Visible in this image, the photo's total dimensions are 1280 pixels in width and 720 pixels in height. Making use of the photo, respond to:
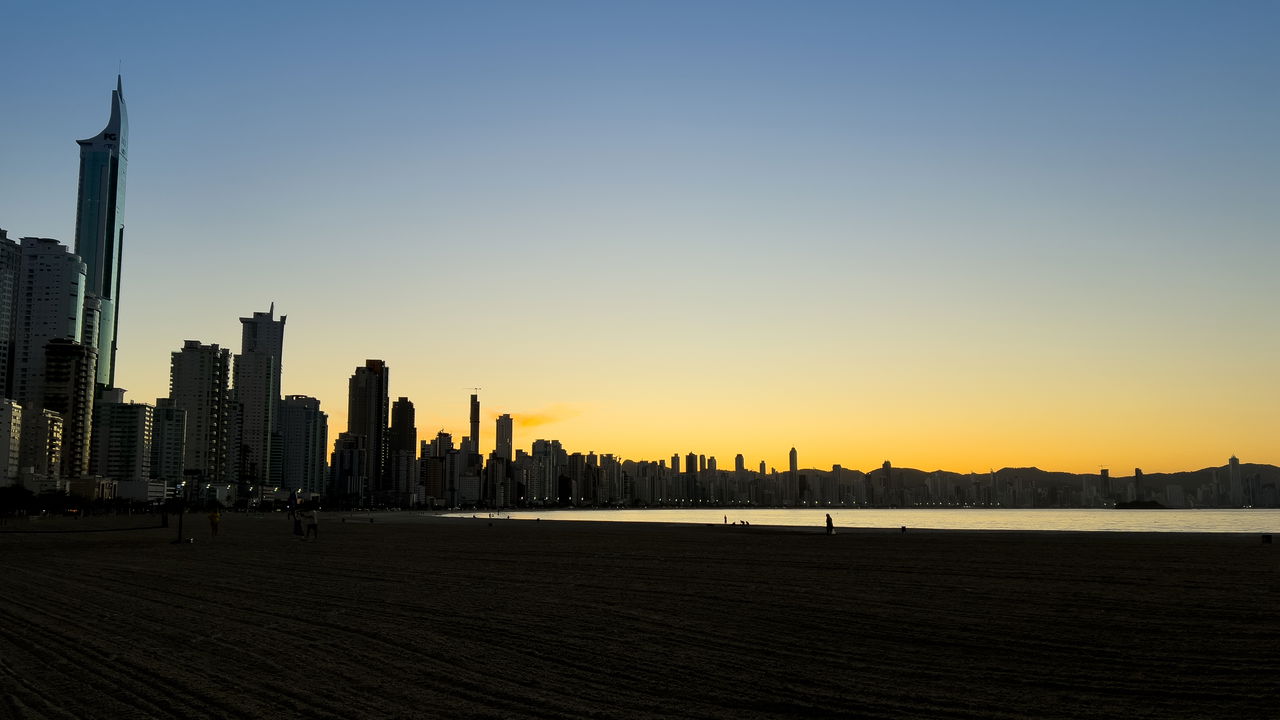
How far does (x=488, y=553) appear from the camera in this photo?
137ft

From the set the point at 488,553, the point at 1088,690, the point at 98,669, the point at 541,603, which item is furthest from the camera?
the point at 488,553

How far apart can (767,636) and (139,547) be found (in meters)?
39.7

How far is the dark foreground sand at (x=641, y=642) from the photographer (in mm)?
11797

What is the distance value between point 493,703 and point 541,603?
1020 cm

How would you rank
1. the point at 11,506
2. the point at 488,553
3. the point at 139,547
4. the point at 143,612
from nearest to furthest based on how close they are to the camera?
the point at 143,612 → the point at 488,553 → the point at 139,547 → the point at 11,506

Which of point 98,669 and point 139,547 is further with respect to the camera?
point 139,547

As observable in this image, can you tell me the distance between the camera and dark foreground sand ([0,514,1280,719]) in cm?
1180

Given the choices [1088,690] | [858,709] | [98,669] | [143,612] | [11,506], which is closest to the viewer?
[858,709]

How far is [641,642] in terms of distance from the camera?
16.3 meters

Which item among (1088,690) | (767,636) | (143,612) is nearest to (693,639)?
(767,636)

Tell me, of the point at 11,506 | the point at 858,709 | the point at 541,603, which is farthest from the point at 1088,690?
the point at 11,506

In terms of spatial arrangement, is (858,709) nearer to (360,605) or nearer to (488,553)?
(360,605)

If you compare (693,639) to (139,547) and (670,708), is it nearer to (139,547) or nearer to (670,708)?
(670,708)

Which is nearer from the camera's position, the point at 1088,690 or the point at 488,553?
the point at 1088,690
